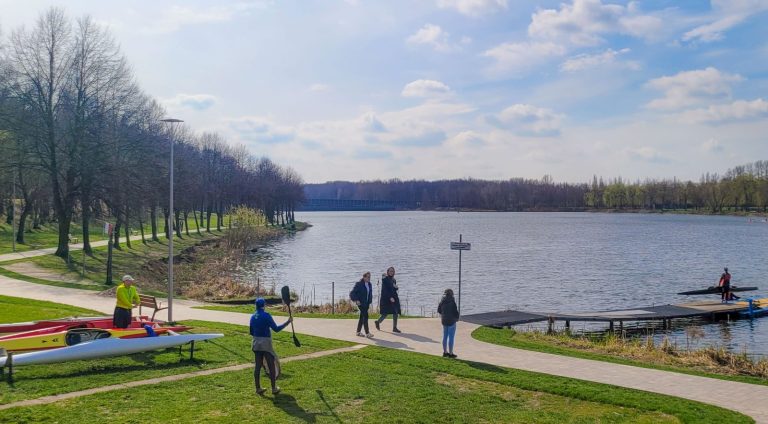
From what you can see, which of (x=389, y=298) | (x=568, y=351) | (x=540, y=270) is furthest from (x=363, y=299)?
(x=540, y=270)

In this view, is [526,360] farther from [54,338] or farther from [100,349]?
[54,338]

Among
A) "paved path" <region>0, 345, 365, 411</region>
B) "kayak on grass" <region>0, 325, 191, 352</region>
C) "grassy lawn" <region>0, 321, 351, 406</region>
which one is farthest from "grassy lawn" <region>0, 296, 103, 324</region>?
"paved path" <region>0, 345, 365, 411</region>

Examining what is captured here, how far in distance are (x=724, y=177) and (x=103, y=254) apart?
175 metres

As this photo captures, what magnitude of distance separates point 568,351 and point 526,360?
2028 millimetres

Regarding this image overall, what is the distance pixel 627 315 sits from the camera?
25938 millimetres

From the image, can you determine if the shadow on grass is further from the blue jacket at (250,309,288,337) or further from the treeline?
the treeline

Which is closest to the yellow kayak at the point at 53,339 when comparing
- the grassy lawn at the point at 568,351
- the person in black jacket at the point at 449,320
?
the person in black jacket at the point at 449,320

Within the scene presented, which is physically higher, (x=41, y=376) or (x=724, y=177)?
(x=724, y=177)

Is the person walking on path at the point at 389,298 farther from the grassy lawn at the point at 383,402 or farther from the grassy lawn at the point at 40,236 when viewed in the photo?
the grassy lawn at the point at 40,236

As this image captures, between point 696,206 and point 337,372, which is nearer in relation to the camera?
point 337,372

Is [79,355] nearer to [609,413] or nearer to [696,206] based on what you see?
[609,413]

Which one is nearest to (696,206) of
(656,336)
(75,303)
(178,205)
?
(178,205)

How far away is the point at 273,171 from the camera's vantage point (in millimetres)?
118000

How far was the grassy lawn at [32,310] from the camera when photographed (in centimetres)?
1836
